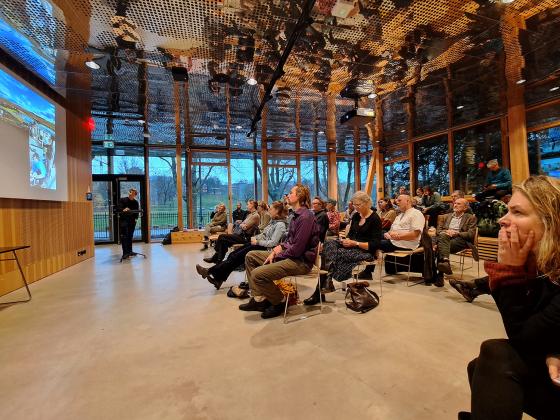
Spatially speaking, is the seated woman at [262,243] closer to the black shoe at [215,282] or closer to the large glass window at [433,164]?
the black shoe at [215,282]

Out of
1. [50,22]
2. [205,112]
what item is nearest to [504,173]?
[205,112]

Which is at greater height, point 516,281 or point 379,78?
point 379,78

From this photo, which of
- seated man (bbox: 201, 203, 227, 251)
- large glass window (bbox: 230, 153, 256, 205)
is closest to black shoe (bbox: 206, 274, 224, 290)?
seated man (bbox: 201, 203, 227, 251)

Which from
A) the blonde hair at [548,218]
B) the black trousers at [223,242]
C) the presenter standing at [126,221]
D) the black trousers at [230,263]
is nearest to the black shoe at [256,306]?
the black trousers at [230,263]

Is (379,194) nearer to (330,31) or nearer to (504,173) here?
(504,173)

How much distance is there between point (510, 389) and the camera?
0.93m

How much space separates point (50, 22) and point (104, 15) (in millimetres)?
654

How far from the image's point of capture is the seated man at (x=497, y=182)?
5.05 metres

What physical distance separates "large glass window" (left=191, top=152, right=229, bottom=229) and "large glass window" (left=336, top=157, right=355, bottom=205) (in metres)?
4.70

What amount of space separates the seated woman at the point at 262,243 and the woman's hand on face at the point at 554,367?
258cm

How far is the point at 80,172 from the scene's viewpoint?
6.12 m

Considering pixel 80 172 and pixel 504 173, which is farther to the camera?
pixel 80 172

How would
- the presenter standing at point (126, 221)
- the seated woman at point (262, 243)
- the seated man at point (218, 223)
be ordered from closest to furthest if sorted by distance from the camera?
the seated woman at point (262, 243) < the presenter standing at point (126, 221) < the seated man at point (218, 223)

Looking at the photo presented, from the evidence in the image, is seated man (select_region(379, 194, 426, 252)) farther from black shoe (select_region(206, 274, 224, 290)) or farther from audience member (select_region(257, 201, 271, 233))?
audience member (select_region(257, 201, 271, 233))
